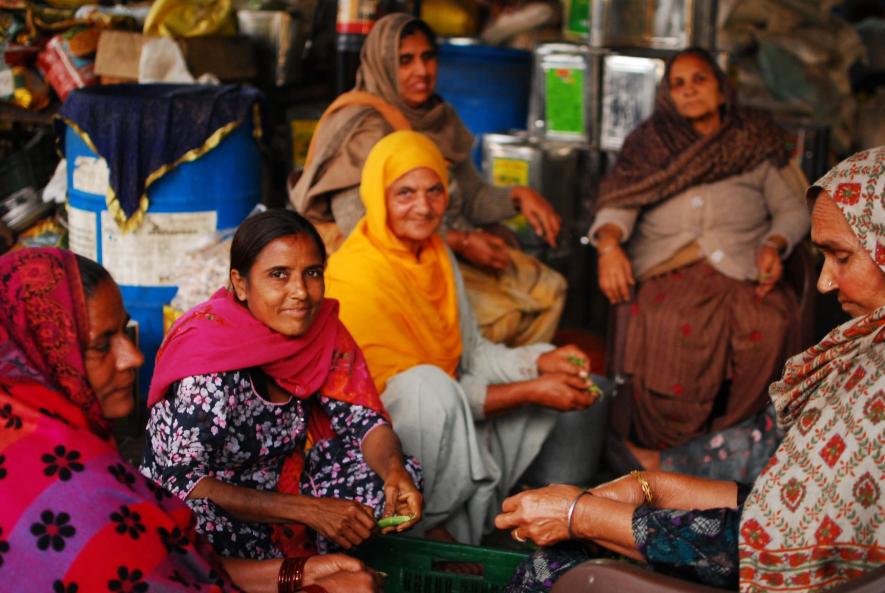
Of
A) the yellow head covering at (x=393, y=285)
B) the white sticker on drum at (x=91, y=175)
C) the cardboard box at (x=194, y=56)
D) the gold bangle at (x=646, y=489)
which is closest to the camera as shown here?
the gold bangle at (x=646, y=489)

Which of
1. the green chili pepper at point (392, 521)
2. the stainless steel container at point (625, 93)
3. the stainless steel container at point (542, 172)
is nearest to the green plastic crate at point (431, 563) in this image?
the green chili pepper at point (392, 521)

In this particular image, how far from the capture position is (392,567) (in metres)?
2.87

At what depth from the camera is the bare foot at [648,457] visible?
4.40 meters

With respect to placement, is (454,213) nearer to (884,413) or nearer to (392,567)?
(392,567)

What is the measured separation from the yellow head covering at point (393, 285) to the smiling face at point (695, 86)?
1198mm

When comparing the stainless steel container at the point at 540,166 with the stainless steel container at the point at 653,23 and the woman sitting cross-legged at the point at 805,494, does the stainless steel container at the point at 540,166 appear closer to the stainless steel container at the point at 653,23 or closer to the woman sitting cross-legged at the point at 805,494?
the stainless steel container at the point at 653,23

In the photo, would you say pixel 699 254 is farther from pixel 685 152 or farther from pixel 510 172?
pixel 510 172

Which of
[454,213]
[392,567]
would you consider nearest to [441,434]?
[392,567]

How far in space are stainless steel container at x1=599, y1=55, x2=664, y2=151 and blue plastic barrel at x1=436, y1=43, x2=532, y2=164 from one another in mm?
790

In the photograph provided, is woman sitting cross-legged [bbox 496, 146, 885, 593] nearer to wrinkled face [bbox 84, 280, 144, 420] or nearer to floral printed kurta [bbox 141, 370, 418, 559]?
floral printed kurta [bbox 141, 370, 418, 559]

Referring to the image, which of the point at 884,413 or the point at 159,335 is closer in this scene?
the point at 884,413

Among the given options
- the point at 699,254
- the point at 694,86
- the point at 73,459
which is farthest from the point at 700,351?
the point at 73,459

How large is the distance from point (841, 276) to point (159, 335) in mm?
3037

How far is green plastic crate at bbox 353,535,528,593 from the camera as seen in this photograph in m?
2.75
